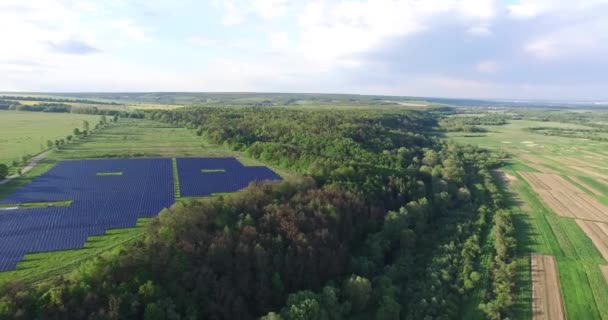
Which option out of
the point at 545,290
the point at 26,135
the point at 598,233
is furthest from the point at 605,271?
the point at 26,135

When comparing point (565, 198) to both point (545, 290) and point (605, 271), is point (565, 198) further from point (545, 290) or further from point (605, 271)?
point (545, 290)

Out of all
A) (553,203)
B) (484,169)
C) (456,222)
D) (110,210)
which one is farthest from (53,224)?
(484,169)

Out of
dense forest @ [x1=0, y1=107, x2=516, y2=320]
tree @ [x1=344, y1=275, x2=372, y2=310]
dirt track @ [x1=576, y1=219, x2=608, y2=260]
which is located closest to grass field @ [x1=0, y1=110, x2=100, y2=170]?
dense forest @ [x1=0, y1=107, x2=516, y2=320]

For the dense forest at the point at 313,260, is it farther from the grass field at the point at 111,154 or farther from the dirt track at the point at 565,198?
the dirt track at the point at 565,198

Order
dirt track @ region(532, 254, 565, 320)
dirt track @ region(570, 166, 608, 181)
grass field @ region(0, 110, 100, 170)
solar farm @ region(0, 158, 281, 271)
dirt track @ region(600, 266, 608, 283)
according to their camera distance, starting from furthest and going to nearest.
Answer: dirt track @ region(570, 166, 608, 181), grass field @ region(0, 110, 100, 170), dirt track @ region(600, 266, 608, 283), solar farm @ region(0, 158, 281, 271), dirt track @ region(532, 254, 565, 320)

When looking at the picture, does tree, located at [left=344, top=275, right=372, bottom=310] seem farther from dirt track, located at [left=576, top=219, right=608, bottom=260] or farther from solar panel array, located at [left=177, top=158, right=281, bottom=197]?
dirt track, located at [left=576, top=219, right=608, bottom=260]
